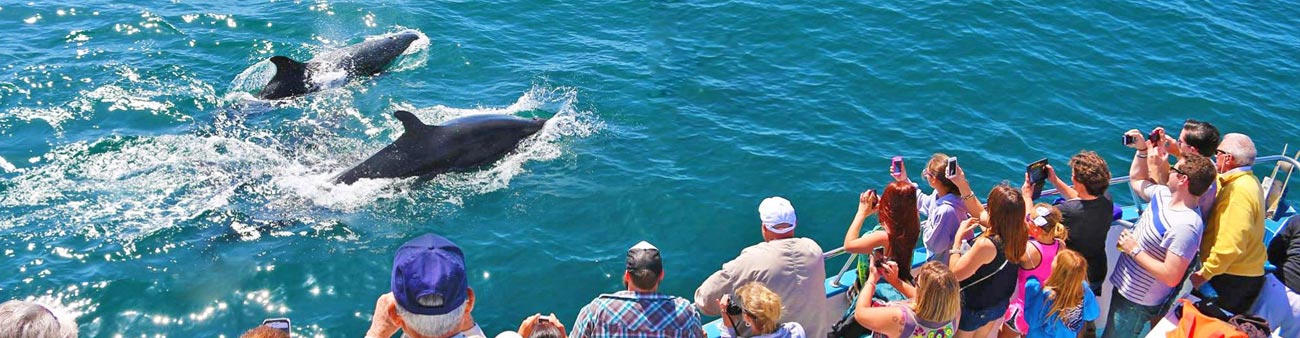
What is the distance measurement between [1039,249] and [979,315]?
686mm

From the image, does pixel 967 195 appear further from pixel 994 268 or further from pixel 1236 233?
pixel 1236 233

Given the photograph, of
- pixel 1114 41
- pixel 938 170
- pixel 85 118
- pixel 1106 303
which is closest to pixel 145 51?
pixel 85 118

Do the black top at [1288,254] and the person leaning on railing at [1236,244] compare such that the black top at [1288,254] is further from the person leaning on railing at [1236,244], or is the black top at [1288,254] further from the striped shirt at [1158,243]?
the striped shirt at [1158,243]

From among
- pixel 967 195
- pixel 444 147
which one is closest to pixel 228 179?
pixel 444 147

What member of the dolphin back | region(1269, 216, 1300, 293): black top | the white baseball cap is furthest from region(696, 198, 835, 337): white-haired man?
the dolphin back

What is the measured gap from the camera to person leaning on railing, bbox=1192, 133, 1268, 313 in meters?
7.48

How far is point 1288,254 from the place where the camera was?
320 inches

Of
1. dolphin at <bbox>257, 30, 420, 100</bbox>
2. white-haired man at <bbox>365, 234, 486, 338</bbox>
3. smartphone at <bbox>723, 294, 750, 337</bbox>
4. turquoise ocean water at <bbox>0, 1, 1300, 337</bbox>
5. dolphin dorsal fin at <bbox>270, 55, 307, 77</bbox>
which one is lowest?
turquoise ocean water at <bbox>0, 1, 1300, 337</bbox>

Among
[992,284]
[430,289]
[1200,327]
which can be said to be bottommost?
[992,284]

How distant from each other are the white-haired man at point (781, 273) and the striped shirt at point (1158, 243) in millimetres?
2754

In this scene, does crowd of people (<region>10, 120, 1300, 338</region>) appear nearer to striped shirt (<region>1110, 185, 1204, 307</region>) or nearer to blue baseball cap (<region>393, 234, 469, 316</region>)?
striped shirt (<region>1110, 185, 1204, 307</region>)

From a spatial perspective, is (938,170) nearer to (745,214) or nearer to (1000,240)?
(1000,240)

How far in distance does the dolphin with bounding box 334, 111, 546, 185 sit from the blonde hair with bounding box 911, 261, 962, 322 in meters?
8.58

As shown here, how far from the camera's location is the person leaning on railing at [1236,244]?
7480 millimetres
